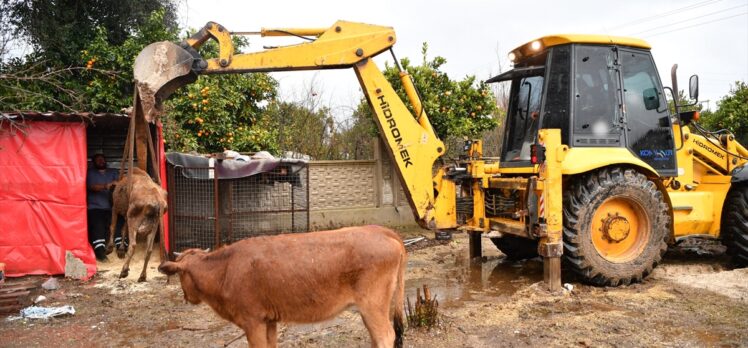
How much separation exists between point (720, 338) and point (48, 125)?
8.47 m

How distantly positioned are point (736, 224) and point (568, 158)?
8.90ft

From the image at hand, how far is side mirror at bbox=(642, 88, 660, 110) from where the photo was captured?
264 inches

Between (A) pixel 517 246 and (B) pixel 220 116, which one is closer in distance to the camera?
(A) pixel 517 246

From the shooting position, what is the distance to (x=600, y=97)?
→ 254 inches

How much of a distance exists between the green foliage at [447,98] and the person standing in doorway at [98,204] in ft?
18.2

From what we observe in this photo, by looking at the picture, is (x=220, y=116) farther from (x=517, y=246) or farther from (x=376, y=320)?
(x=376, y=320)

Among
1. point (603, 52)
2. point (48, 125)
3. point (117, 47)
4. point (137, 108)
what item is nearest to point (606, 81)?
point (603, 52)

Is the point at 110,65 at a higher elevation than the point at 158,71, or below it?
higher

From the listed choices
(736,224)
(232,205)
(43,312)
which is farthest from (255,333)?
(736,224)

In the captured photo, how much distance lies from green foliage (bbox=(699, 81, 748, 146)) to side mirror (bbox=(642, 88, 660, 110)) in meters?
9.12

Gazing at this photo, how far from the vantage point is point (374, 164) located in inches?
450

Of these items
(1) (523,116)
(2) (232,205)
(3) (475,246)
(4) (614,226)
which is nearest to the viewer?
(4) (614,226)

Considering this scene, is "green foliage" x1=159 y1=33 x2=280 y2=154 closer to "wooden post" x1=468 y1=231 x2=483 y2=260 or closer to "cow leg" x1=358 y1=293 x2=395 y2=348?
"wooden post" x1=468 y1=231 x2=483 y2=260

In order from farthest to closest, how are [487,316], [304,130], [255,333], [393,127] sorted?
[304,130] → [393,127] → [487,316] → [255,333]
